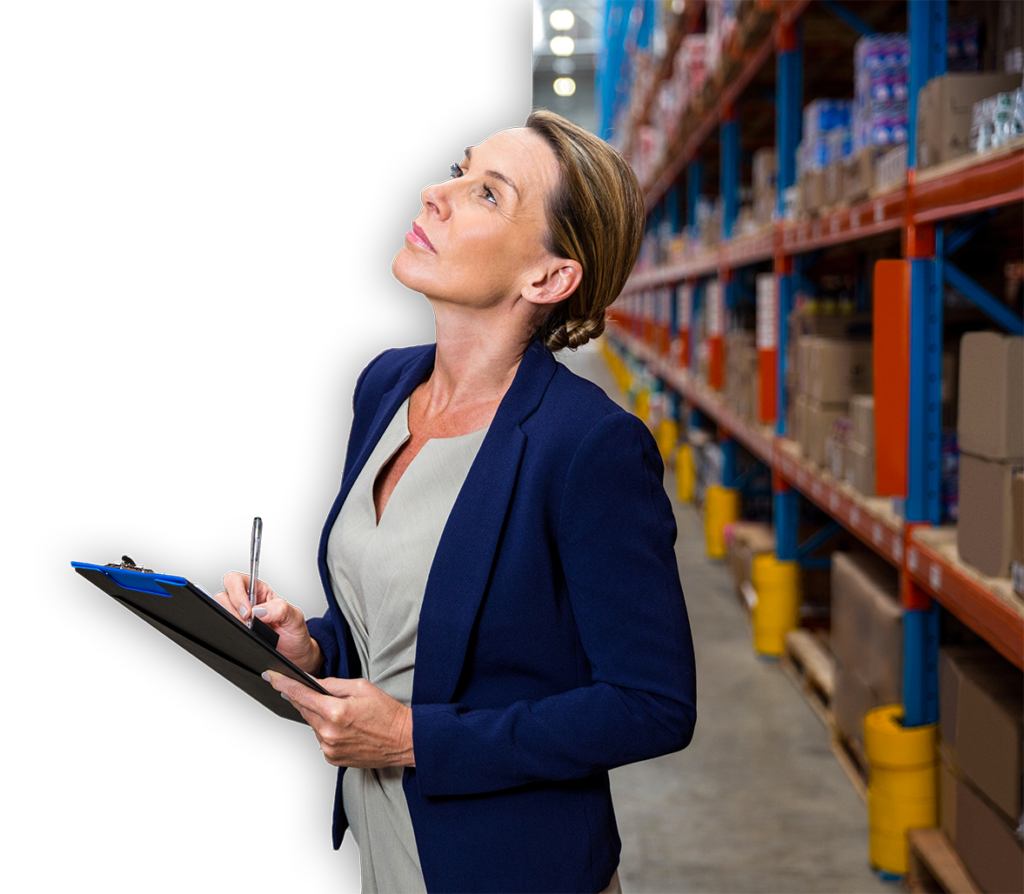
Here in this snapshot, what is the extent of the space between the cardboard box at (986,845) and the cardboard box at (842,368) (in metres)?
1.66

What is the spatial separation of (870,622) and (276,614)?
249 centimetres

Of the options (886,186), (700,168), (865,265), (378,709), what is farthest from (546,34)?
(378,709)

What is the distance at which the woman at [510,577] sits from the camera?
4.25 ft

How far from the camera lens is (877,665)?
3.41 m

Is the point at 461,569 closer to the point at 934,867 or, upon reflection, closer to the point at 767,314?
the point at 934,867

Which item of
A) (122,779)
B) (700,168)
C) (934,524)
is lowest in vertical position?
(122,779)

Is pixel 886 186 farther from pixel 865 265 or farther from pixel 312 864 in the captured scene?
pixel 865 265

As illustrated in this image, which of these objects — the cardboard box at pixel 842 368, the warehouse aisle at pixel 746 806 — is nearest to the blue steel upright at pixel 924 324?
the cardboard box at pixel 842 368

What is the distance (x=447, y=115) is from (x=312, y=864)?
1545mm

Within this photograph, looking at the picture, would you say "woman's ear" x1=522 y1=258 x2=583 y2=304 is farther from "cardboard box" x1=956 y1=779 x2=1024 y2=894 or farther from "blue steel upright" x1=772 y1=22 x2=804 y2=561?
"blue steel upright" x1=772 y1=22 x2=804 y2=561

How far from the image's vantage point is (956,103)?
275 centimetres

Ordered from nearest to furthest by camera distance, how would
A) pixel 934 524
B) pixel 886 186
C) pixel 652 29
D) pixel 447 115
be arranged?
pixel 447 115 < pixel 934 524 < pixel 886 186 < pixel 652 29

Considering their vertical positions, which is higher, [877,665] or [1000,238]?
[1000,238]

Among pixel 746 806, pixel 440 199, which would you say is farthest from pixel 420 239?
pixel 746 806
